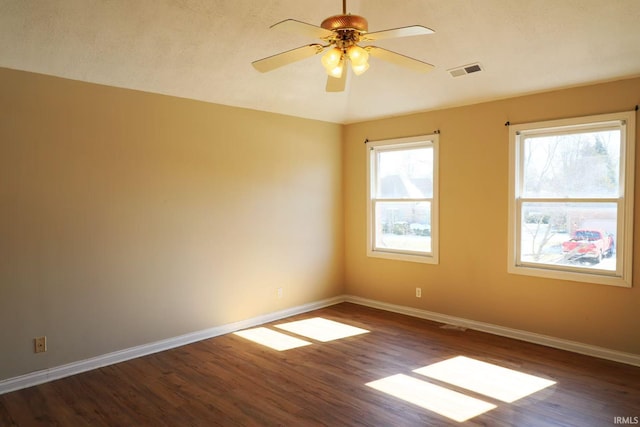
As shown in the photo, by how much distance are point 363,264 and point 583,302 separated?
2636mm

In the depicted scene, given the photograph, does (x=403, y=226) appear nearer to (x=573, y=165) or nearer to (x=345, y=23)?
(x=573, y=165)

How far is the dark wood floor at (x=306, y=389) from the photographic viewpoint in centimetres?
286

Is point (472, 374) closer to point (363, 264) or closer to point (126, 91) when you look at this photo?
point (363, 264)

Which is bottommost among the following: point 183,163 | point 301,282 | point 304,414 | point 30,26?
point 304,414

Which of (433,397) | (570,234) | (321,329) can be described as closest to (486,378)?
(433,397)

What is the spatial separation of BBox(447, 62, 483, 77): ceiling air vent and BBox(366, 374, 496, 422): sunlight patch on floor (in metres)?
2.87

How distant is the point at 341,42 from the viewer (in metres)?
2.38

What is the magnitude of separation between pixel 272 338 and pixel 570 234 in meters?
3.16

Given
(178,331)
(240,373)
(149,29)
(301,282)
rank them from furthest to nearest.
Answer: (301,282), (178,331), (240,373), (149,29)

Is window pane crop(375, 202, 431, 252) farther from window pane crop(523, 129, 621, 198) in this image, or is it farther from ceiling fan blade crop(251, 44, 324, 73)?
ceiling fan blade crop(251, 44, 324, 73)

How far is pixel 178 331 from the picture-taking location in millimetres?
4258

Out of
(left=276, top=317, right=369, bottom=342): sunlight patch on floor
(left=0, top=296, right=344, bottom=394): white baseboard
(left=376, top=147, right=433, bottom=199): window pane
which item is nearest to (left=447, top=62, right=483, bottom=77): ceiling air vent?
(left=376, top=147, right=433, bottom=199): window pane

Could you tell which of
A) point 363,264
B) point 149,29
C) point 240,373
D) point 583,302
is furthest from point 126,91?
point 583,302

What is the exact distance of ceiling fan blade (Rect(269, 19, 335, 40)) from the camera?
2145 millimetres
